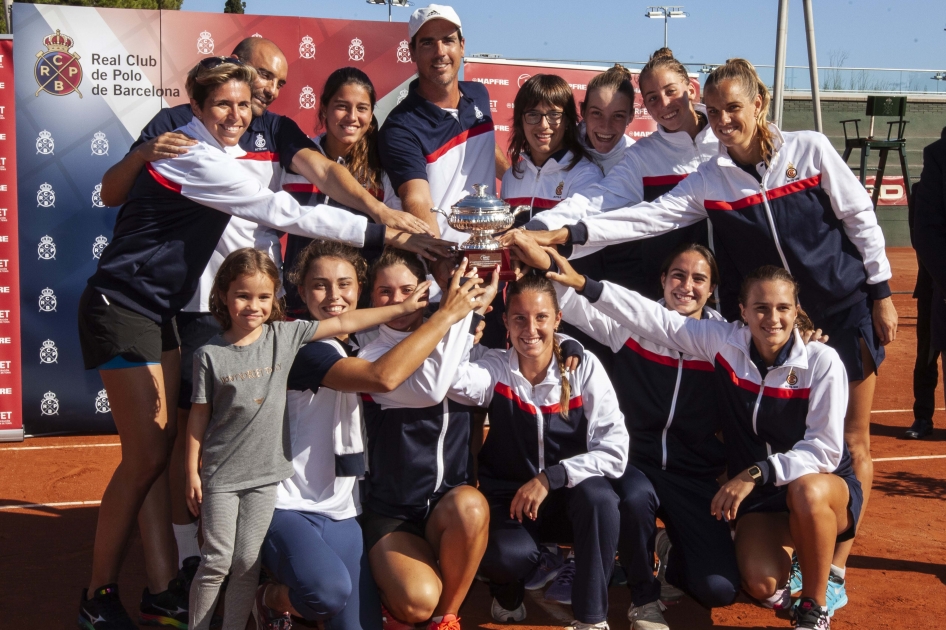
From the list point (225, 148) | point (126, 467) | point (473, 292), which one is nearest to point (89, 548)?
point (126, 467)

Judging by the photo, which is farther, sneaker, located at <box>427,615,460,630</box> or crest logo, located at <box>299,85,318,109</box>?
crest logo, located at <box>299,85,318,109</box>

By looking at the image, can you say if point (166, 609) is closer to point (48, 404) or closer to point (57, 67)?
point (48, 404)

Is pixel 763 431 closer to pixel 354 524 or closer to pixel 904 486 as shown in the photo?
pixel 354 524

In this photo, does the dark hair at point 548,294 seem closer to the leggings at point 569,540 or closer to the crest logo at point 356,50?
the leggings at point 569,540

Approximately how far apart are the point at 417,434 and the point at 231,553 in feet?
2.82

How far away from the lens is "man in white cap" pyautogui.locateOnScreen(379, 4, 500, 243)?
4406 mm

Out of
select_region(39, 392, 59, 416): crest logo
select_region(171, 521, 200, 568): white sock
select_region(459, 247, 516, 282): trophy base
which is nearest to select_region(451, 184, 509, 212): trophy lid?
select_region(459, 247, 516, 282): trophy base

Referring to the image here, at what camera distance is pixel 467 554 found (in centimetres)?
352

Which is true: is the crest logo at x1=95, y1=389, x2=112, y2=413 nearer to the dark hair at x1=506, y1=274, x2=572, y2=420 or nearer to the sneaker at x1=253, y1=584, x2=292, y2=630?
the sneaker at x1=253, y1=584, x2=292, y2=630

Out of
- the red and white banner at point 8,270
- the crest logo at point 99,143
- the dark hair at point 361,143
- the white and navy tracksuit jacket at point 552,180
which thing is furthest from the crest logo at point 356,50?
the white and navy tracksuit jacket at point 552,180

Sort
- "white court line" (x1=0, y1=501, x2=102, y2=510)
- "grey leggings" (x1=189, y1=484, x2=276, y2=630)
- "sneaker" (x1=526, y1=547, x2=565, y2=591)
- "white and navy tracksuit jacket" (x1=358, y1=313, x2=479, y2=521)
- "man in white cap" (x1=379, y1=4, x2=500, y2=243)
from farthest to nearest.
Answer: "white court line" (x1=0, y1=501, x2=102, y2=510)
"man in white cap" (x1=379, y1=4, x2=500, y2=243)
"sneaker" (x1=526, y1=547, x2=565, y2=591)
"white and navy tracksuit jacket" (x1=358, y1=313, x2=479, y2=521)
"grey leggings" (x1=189, y1=484, x2=276, y2=630)

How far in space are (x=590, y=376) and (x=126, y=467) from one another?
1955 mm

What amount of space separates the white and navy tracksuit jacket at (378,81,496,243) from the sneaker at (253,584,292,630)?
1.87 metres

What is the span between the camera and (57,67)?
702cm
